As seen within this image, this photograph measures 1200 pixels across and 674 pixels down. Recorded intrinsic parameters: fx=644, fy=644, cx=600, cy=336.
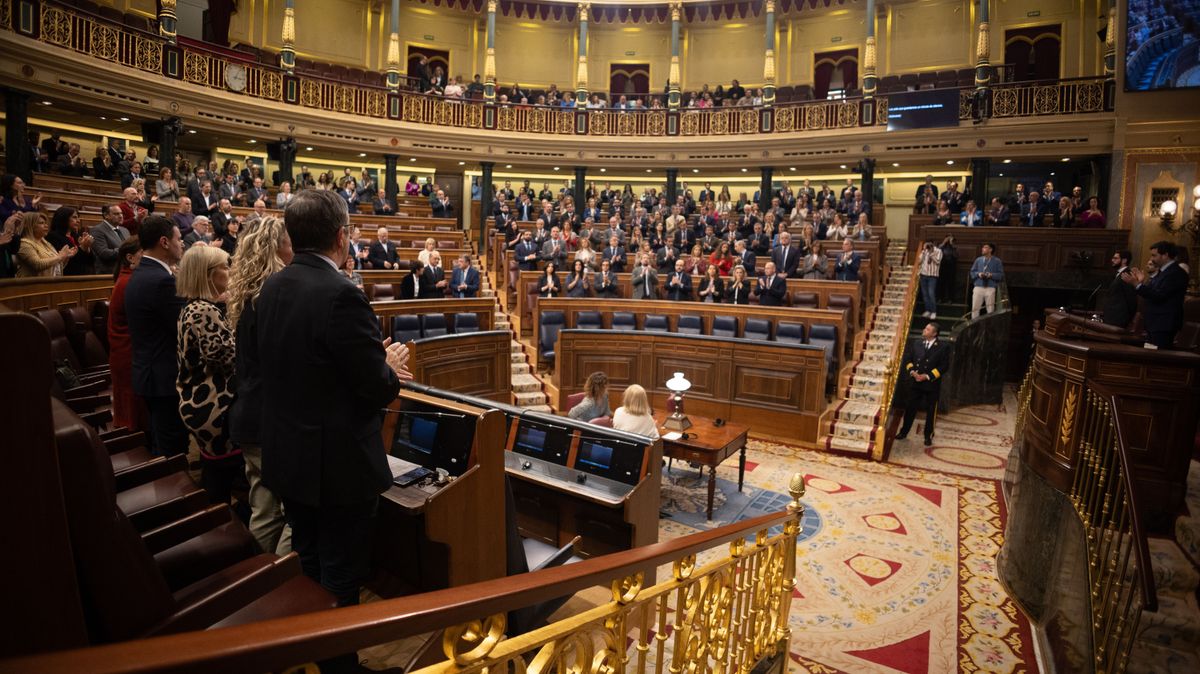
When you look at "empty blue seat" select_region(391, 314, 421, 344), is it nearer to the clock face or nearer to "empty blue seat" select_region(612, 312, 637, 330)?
"empty blue seat" select_region(612, 312, 637, 330)

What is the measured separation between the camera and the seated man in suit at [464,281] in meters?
8.53

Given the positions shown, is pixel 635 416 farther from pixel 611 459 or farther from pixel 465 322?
pixel 465 322

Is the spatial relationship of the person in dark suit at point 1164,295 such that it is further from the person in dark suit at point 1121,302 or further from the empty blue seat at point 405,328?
the empty blue seat at point 405,328

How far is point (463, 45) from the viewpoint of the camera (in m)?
18.0

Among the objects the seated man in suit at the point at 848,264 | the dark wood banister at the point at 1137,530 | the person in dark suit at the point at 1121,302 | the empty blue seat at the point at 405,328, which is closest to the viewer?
the dark wood banister at the point at 1137,530

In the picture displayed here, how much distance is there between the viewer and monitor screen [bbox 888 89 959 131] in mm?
12594

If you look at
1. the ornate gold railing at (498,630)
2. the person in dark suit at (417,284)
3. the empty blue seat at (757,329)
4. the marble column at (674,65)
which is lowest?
the ornate gold railing at (498,630)

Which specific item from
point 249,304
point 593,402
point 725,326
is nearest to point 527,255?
point 725,326

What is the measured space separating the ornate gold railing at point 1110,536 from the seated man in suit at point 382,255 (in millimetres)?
7875

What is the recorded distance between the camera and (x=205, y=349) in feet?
7.12

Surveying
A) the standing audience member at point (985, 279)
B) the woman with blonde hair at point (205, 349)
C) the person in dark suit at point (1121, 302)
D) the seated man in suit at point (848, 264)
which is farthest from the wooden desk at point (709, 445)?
the standing audience member at point (985, 279)

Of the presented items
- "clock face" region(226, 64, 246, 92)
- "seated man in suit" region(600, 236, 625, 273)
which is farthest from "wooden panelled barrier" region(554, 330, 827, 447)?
"clock face" region(226, 64, 246, 92)

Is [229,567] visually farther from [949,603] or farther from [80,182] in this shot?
[80,182]

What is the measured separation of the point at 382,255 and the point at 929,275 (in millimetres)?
7740
